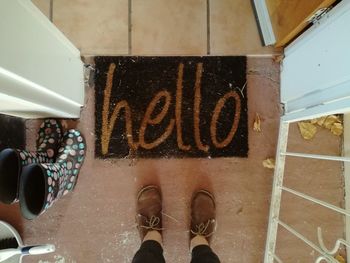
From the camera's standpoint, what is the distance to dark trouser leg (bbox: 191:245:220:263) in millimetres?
989

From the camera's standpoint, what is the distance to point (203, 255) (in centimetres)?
102

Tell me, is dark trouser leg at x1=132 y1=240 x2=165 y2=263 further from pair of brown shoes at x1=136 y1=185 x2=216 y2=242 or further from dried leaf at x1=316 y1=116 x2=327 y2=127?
dried leaf at x1=316 y1=116 x2=327 y2=127

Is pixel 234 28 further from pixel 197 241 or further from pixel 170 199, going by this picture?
pixel 197 241

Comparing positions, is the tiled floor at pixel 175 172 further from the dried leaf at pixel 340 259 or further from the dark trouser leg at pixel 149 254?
the dark trouser leg at pixel 149 254

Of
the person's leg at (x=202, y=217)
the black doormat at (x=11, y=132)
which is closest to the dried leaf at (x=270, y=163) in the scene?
the person's leg at (x=202, y=217)

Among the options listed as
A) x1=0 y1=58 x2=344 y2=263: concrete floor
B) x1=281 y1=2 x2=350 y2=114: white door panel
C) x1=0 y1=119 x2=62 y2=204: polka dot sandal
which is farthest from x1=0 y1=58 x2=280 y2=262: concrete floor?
x1=0 y1=119 x2=62 y2=204: polka dot sandal

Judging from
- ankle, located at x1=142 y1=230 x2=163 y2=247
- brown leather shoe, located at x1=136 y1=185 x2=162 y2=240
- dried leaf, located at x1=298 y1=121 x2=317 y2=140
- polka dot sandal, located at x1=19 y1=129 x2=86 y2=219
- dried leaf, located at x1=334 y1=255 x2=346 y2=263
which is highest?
dried leaf, located at x1=298 y1=121 x2=317 y2=140

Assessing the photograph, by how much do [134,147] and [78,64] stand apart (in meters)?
0.34

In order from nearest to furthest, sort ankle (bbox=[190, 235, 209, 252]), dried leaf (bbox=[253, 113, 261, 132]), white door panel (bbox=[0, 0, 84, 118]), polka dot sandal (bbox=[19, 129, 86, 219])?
white door panel (bbox=[0, 0, 84, 118]) < polka dot sandal (bbox=[19, 129, 86, 219]) < ankle (bbox=[190, 235, 209, 252]) < dried leaf (bbox=[253, 113, 261, 132])

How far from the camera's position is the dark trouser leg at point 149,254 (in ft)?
3.24

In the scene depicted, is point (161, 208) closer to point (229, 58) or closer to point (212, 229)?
point (212, 229)

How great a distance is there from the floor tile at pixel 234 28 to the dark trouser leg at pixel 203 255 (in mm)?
682

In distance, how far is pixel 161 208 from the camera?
4.00 ft

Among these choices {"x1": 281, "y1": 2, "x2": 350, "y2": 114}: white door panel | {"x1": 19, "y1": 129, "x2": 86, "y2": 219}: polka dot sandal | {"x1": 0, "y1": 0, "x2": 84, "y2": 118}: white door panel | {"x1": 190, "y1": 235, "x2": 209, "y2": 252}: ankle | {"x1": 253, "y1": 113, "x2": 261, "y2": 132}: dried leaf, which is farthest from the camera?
{"x1": 253, "y1": 113, "x2": 261, "y2": 132}: dried leaf
